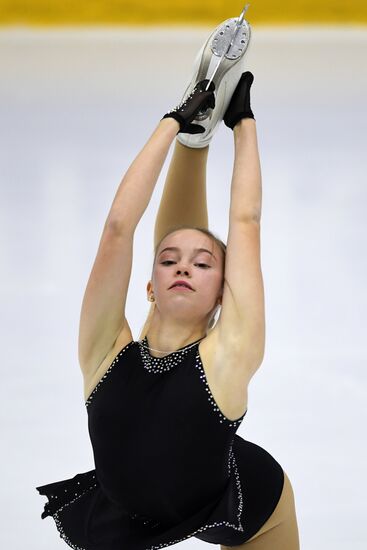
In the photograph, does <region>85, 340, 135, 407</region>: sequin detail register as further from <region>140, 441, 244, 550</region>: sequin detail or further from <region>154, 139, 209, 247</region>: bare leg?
<region>154, 139, 209, 247</region>: bare leg

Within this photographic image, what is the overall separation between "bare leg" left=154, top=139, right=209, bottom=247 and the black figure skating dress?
1.52ft

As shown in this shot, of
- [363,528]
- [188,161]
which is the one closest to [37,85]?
[188,161]

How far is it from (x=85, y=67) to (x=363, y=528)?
3.24 metres

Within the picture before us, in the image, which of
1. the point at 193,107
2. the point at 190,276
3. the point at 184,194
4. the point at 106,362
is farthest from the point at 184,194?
the point at 106,362

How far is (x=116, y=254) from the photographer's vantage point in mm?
2205

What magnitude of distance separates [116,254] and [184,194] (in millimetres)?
495

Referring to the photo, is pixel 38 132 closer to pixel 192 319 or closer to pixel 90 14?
pixel 90 14

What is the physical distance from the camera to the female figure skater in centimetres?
213

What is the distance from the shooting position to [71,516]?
7.76 ft

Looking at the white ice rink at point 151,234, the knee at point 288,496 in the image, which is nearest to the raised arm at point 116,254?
the knee at point 288,496

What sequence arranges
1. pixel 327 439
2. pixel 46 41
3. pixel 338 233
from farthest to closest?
pixel 46 41 < pixel 338 233 < pixel 327 439

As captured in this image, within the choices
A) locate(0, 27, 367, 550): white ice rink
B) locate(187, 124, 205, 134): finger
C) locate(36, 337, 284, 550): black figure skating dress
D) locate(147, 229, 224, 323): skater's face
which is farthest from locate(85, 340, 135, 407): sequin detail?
locate(0, 27, 367, 550): white ice rink

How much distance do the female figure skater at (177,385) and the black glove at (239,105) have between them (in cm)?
3

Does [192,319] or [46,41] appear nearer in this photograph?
[192,319]
